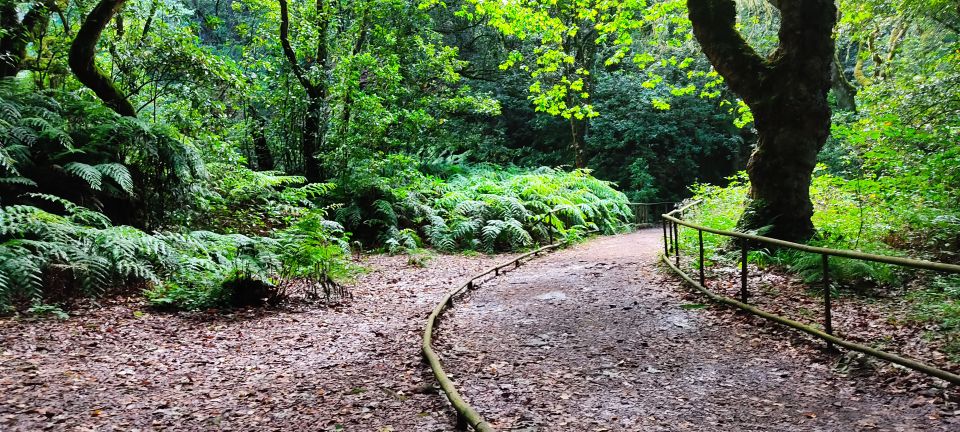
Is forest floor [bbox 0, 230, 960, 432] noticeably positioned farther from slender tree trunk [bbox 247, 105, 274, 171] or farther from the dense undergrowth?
slender tree trunk [bbox 247, 105, 274, 171]

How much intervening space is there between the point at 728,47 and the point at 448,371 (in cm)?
674

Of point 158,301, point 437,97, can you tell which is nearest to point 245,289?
point 158,301

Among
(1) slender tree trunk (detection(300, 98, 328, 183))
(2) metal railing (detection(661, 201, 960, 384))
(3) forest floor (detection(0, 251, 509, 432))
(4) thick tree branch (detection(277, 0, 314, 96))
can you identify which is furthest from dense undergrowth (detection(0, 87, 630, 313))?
(2) metal railing (detection(661, 201, 960, 384))

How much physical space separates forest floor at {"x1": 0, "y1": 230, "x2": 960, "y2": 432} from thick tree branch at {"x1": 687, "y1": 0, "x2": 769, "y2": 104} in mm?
3662

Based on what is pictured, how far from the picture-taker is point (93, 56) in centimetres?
766

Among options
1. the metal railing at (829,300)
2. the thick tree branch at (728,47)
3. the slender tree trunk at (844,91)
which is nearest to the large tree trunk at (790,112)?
the thick tree branch at (728,47)

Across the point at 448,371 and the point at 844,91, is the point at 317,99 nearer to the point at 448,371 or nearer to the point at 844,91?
the point at 448,371

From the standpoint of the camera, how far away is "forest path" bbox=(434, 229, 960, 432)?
3.40 meters

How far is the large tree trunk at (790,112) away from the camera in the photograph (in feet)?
24.7

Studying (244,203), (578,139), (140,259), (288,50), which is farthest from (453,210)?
(578,139)

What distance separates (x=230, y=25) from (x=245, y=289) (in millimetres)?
23404

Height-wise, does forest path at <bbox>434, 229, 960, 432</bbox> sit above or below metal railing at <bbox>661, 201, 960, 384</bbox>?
below

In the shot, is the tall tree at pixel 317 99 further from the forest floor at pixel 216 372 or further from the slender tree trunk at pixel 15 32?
the forest floor at pixel 216 372

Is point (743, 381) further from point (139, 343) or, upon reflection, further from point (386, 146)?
point (386, 146)
